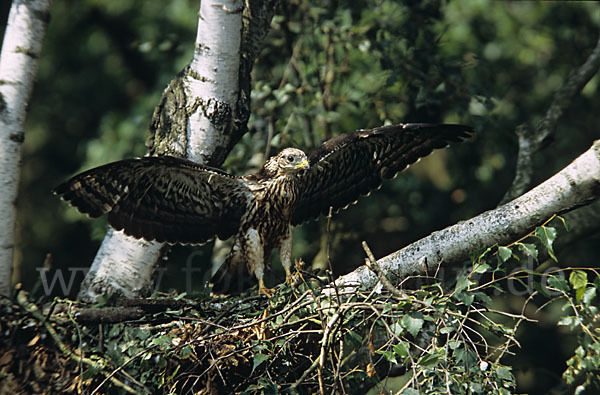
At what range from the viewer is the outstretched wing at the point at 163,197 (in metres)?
4.28

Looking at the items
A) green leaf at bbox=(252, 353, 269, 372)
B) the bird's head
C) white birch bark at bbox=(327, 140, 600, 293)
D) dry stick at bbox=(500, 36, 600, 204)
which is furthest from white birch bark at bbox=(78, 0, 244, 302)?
dry stick at bbox=(500, 36, 600, 204)

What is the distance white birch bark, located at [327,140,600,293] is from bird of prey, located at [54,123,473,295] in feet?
3.19

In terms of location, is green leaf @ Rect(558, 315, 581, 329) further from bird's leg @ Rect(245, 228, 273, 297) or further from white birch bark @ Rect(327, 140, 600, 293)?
bird's leg @ Rect(245, 228, 273, 297)

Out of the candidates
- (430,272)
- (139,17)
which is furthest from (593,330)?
(139,17)

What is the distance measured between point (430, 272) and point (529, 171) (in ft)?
4.66

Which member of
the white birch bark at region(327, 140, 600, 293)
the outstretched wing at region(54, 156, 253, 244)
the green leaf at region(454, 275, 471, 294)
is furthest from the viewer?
the outstretched wing at region(54, 156, 253, 244)

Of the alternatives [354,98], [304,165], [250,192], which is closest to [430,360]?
[304,165]

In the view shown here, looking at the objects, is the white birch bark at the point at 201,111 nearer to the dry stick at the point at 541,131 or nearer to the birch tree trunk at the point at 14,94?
the birch tree trunk at the point at 14,94

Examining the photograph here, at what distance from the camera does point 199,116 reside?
14.6 ft

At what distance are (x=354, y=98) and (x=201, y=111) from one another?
1775 millimetres

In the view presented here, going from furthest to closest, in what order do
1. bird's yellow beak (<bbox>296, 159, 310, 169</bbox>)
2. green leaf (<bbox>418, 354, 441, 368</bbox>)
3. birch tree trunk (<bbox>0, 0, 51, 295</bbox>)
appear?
bird's yellow beak (<bbox>296, 159, 310, 169</bbox>) → birch tree trunk (<bbox>0, 0, 51, 295</bbox>) → green leaf (<bbox>418, 354, 441, 368</bbox>)

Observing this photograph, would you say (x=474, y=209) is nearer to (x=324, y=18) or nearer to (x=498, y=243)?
(x=324, y=18)

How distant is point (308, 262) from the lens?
20.2ft

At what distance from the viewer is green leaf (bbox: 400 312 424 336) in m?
2.96
